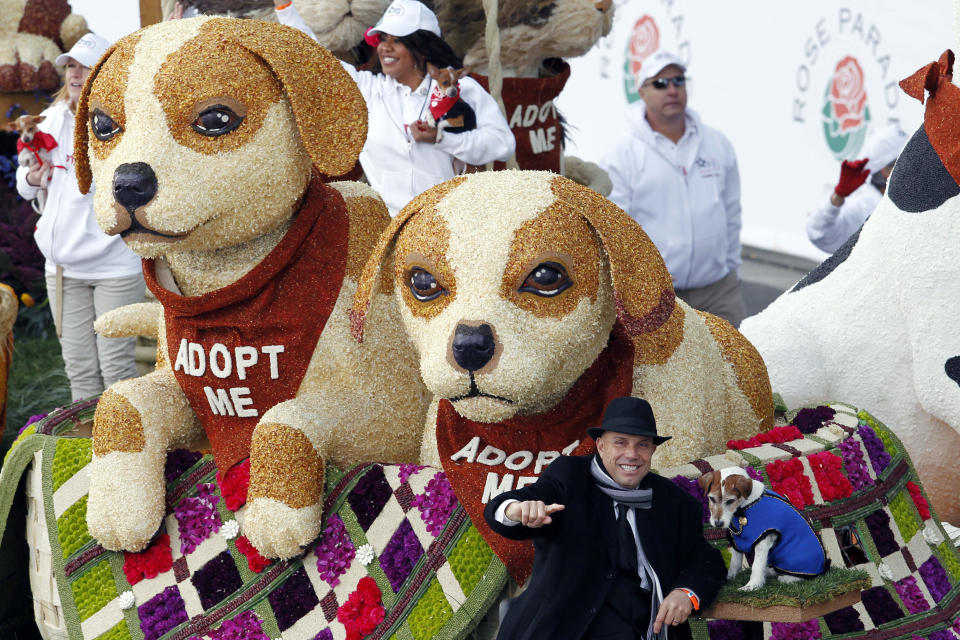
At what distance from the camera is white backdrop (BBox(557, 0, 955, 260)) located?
562 cm

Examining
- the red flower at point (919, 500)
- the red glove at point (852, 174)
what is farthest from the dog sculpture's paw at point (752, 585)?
the red glove at point (852, 174)

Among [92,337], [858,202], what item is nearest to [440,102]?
[92,337]

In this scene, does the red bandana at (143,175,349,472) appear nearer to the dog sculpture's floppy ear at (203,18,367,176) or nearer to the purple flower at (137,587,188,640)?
the dog sculpture's floppy ear at (203,18,367,176)

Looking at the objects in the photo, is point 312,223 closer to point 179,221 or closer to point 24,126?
point 179,221

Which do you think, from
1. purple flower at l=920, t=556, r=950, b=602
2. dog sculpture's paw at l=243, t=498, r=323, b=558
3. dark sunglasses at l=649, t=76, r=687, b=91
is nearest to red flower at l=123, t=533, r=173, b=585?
dog sculpture's paw at l=243, t=498, r=323, b=558

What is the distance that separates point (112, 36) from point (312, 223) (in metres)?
4.21

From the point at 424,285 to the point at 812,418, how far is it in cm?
92

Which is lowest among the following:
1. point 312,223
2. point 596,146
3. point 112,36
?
point 596,146

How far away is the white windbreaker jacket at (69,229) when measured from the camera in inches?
150

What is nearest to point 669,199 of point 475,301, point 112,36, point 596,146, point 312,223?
point 312,223

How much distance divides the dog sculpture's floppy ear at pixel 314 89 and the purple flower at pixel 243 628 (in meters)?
0.86

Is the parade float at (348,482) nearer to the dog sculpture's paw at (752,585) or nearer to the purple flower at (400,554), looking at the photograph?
the purple flower at (400,554)

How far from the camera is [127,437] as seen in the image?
2.27 metres

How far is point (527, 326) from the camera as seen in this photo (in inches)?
74.5
